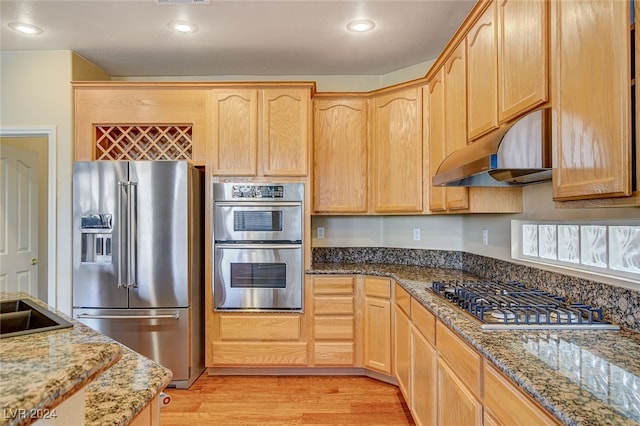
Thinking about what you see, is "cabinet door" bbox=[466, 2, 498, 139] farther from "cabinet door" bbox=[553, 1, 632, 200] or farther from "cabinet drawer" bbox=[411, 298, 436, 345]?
"cabinet drawer" bbox=[411, 298, 436, 345]

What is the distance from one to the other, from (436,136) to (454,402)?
5.96 feet

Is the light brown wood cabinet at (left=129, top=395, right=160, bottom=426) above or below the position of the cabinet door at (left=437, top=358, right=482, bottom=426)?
above

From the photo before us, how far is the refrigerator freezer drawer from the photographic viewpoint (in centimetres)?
281

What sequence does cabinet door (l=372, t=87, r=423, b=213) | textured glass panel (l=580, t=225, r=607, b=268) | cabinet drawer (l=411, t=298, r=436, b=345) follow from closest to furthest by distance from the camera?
textured glass panel (l=580, t=225, r=607, b=268) → cabinet drawer (l=411, t=298, r=436, b=345) → cabinet door (l=372, t=87, r=423, b=213)

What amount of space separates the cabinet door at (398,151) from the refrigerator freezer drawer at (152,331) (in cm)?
184

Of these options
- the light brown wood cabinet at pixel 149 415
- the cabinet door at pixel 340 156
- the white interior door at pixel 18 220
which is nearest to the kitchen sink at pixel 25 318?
the light brown wood cabinet at pixel 149 415

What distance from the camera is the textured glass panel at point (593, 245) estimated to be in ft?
5.00

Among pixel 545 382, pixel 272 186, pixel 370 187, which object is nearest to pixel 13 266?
pixel 272 186

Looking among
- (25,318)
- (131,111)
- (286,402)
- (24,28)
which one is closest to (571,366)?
(25,318)

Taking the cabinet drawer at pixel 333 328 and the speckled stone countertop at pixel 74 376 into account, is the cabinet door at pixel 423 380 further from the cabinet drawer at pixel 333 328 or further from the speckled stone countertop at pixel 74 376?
the speckled stone countertop at pixel 74 376

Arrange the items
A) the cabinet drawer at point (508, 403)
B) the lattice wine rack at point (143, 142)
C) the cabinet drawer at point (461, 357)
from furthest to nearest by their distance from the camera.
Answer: the lattice wine rack at point (143, 142) → the cabinet drawer at point (461, 357) → the cabinet drawer at point (508, 403)

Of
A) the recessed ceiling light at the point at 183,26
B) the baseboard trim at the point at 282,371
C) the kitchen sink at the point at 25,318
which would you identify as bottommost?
the baseboard trim at the point at 282,371

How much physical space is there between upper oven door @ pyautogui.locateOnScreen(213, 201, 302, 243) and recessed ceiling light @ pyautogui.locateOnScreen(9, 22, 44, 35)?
1.82 metres

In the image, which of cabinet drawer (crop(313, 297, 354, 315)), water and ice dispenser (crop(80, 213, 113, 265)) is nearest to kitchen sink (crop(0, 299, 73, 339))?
water and ice dispenser (crop(80, 213, 113, 265))
